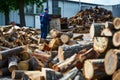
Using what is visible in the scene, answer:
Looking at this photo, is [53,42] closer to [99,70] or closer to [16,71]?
[16,71]

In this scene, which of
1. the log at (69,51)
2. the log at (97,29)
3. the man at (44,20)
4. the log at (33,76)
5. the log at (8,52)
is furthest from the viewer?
the man at (44,20)

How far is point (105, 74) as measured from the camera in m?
7.12

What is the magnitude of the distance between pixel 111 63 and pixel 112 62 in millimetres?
28

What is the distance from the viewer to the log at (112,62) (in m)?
6.75

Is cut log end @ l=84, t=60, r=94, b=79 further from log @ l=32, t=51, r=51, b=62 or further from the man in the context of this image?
the man

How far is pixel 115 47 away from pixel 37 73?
5.90 feet

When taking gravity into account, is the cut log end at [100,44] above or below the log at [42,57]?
above

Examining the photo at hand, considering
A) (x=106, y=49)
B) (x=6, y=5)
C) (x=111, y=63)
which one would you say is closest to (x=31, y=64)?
(x=106, y=49)

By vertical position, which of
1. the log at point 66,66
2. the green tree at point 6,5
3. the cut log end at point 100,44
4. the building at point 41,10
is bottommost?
the building at point 41,10

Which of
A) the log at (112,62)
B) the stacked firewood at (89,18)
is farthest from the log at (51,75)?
the stacked firewood at (89,18)

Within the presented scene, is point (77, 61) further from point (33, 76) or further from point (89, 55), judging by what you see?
point (33, 76)

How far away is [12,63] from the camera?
974 cm

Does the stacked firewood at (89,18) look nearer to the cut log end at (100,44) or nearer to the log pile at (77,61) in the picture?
the log pile at (77,61)

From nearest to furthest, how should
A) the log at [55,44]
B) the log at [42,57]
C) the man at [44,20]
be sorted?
1. the log at [42,57]
2. the log at [55,44]
3. the man at [44,20]
